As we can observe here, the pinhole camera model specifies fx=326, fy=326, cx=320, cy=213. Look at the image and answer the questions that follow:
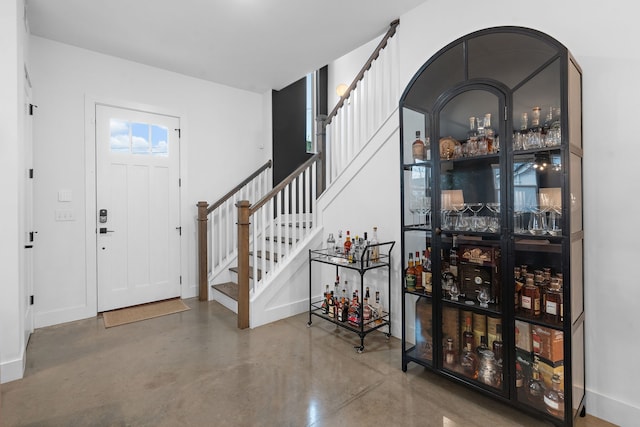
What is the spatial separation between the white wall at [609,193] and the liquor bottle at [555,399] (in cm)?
40

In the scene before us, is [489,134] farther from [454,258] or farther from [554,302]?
[554,302]

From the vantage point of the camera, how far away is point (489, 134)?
7.00 ft

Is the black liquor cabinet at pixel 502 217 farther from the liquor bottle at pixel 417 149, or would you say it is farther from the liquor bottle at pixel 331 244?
the liquor bottle at pixel 331 244

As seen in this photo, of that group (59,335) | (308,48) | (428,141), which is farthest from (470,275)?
(59,335)

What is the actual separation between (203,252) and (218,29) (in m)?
2.64

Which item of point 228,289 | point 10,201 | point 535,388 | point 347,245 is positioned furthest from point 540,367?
point 10,201

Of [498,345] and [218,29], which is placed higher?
[218,29]

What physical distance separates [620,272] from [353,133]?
249 cm

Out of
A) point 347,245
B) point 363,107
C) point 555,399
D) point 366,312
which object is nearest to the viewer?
point 555,399

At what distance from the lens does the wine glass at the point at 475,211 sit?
7.16ft

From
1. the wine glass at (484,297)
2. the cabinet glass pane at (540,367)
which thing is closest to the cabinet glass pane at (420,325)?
the wine glass at (484,297)

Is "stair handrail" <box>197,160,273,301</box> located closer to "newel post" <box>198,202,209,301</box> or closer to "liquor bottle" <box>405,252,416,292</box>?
"newel post" <box>198,202,209,301</box>

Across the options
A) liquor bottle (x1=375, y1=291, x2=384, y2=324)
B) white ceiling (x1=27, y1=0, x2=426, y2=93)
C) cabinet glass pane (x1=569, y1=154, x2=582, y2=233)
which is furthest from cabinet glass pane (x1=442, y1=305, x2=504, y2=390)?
white ceiling (x1=27, y1=0, x2=426, y2=93)

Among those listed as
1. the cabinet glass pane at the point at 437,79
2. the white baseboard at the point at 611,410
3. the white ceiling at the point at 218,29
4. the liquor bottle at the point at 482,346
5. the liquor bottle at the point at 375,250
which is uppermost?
the white ceiling at the point at 218,29
